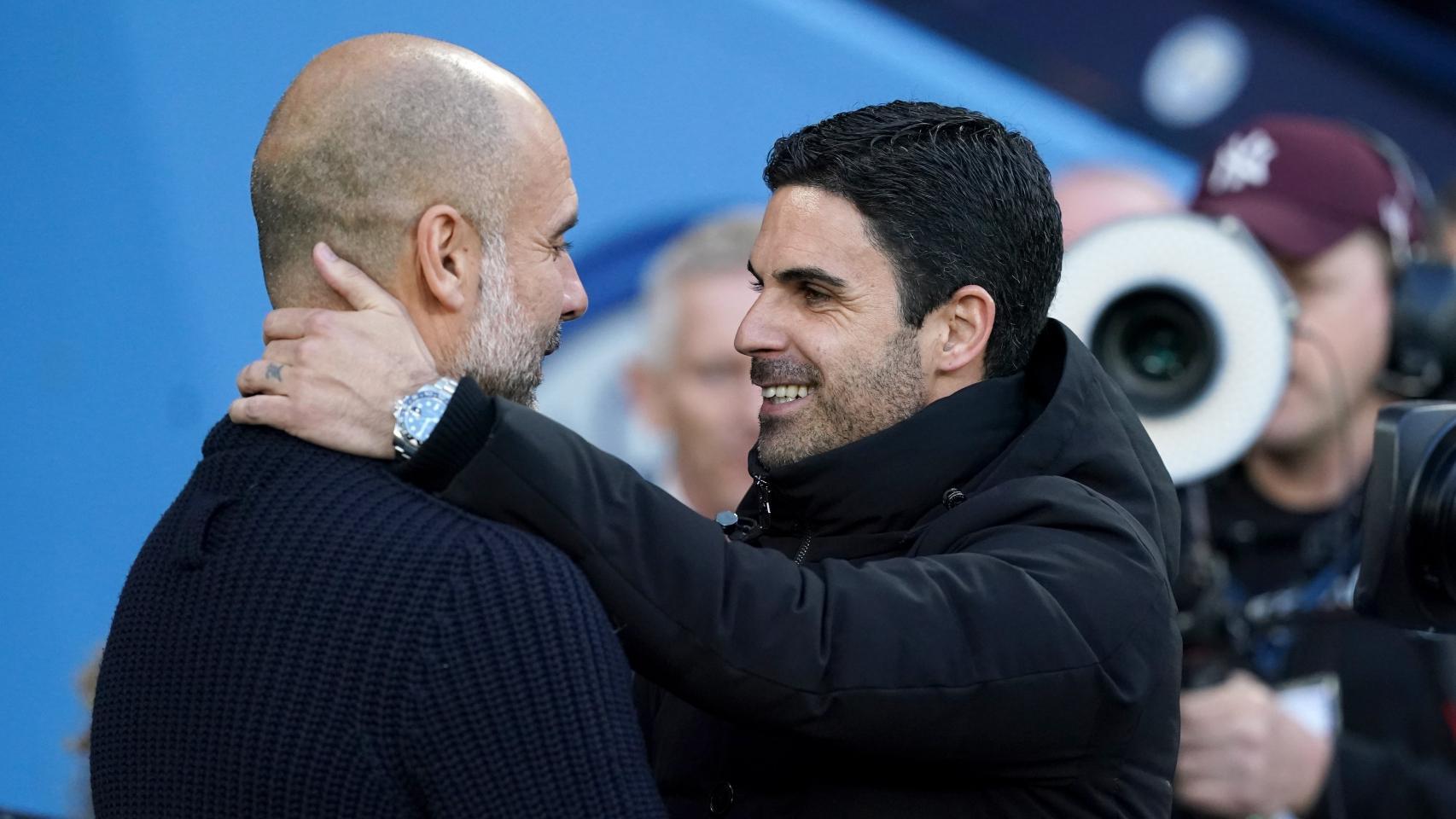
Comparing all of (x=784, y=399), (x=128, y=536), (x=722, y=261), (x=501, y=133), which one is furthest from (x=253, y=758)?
(x=722, y=261)

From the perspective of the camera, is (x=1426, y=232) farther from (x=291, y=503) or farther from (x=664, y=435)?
(x=291, y=503)

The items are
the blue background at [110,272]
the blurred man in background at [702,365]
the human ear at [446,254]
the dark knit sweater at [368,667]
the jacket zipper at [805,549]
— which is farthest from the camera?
the blurred man in background at [702,365]

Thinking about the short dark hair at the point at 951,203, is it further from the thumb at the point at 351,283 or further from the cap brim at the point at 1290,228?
the cap brim at the point at 1290,228

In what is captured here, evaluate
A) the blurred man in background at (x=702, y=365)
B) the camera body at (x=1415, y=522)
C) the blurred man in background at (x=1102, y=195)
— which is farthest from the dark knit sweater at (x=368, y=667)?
the blurred man in background at (x=1102, y=195)

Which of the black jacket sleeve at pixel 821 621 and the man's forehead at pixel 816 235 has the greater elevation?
the man's forehead at pixel 816 235

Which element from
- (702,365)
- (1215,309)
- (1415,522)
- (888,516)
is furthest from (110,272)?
(1415,522)

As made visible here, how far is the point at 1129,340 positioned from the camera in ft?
9.80

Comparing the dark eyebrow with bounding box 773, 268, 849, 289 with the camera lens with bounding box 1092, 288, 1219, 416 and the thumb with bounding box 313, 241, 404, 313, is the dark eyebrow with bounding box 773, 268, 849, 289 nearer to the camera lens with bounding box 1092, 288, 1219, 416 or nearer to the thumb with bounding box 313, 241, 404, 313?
the thumb with bounding box 313, 241, 404, 313

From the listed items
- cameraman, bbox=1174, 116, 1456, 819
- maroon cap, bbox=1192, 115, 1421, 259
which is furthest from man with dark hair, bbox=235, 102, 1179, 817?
maroon cap, bbox=1192, 115, 1421, 259

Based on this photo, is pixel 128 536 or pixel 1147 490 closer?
pixel 1147 490

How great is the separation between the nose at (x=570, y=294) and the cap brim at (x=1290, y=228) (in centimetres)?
213

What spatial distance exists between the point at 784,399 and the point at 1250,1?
3540 mm

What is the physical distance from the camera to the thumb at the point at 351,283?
1.53m

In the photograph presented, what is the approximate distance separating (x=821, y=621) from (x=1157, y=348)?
1677mm
